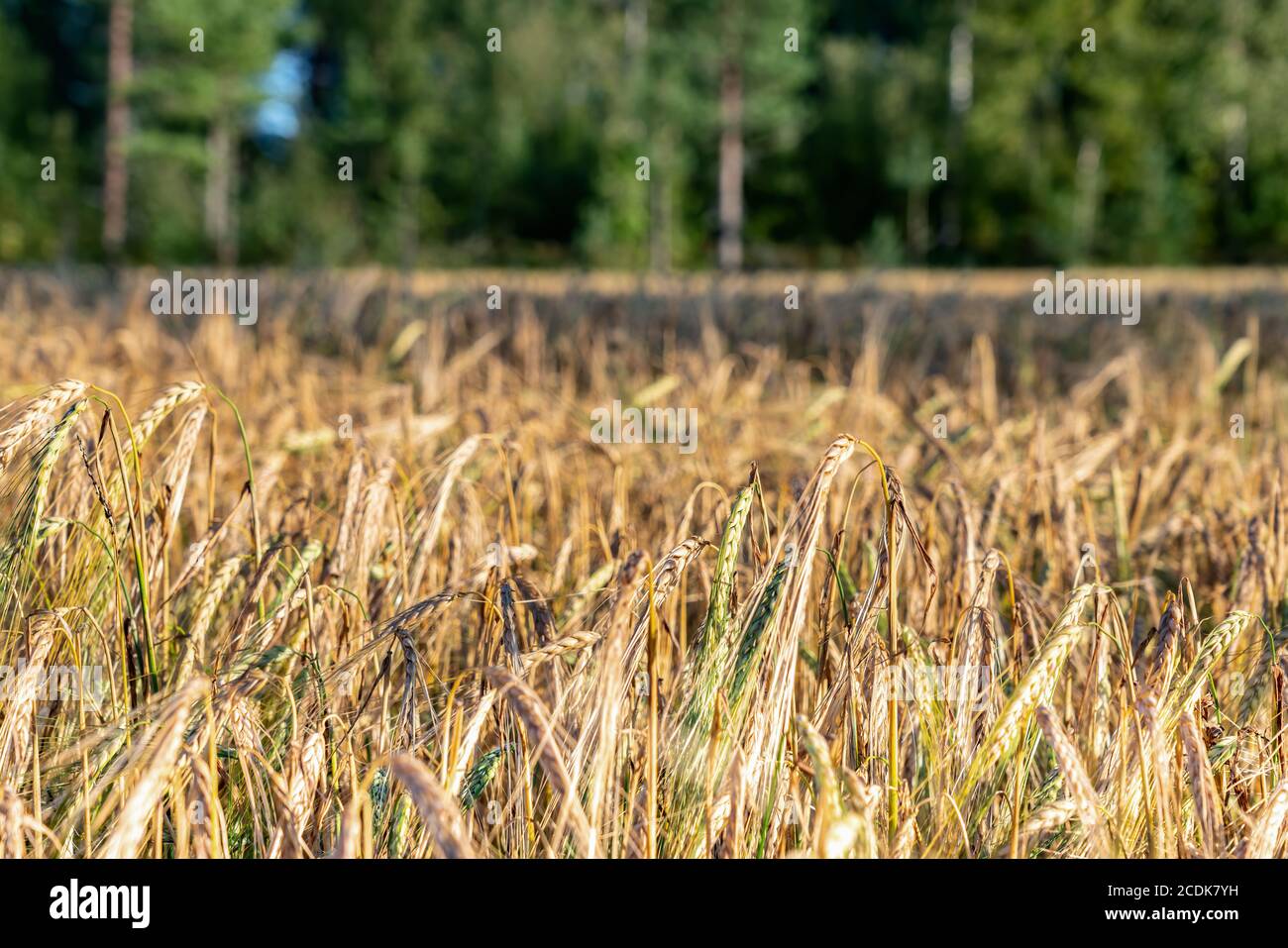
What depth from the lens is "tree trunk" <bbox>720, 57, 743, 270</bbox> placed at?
2847cm

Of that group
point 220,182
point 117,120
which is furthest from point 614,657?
point 220,182

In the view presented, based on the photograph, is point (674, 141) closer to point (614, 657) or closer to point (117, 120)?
point (117, 120)

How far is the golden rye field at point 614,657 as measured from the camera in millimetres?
1562

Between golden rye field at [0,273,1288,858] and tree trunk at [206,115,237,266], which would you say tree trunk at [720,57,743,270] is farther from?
golden rye field at [0,273,1288,858]

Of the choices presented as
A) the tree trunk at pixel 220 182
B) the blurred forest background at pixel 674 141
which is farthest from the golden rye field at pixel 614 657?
the tree trunk at pixel 220 182

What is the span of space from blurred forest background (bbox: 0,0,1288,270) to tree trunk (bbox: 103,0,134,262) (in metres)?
0.09

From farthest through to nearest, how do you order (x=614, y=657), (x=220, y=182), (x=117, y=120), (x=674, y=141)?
(x=220, y=182) < (x=117, y=120) < (x=674, y=141) < (x=614, y=657)

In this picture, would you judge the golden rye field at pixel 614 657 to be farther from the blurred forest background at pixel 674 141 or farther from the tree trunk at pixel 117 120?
the tree trunk at pixel 117 120

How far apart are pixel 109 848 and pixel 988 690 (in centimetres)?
119

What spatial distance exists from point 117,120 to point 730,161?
14.1 meters

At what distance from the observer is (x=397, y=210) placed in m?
31.3

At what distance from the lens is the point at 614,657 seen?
134 centimetres

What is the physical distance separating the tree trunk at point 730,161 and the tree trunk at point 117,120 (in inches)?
514

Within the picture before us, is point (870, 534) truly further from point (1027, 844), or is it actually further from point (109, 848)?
point (109, 848)
